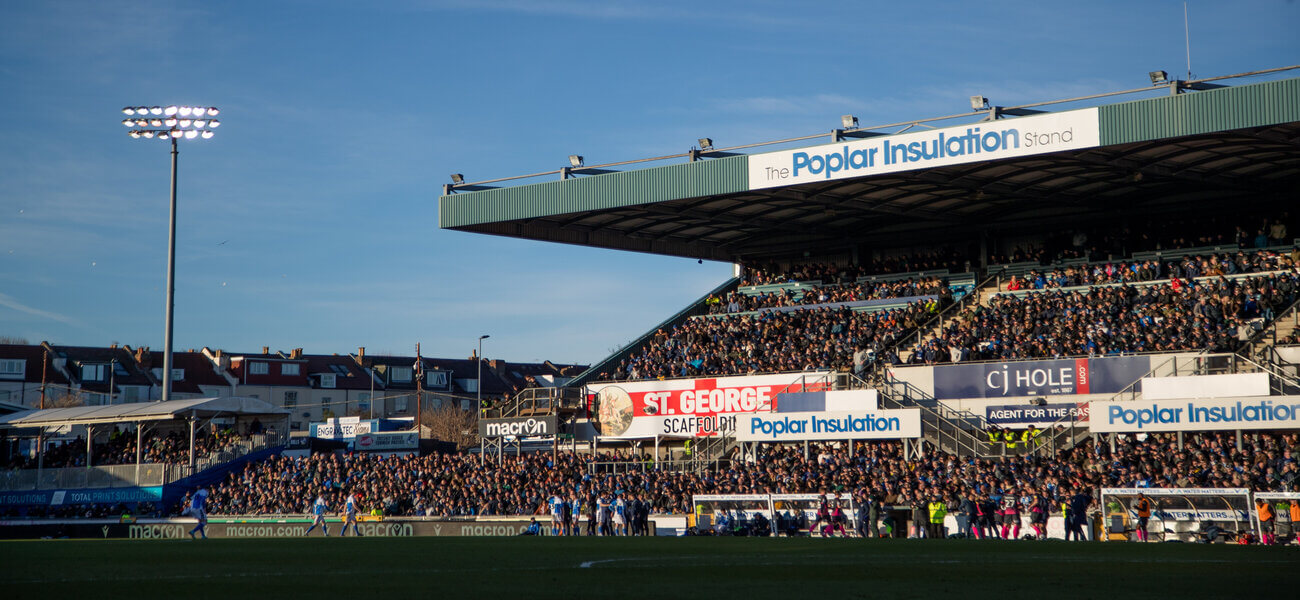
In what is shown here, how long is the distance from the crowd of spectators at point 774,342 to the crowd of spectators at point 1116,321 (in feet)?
6.94

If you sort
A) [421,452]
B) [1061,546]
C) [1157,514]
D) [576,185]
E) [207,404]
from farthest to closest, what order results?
[421,452] → [207,404] → [576,185] → [1157,514] → [1061,546]

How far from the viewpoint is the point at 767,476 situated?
36156mm

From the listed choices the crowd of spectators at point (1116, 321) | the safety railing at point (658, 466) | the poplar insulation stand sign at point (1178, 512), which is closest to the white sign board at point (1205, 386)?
the crowd of spectators at point (1116, 321)

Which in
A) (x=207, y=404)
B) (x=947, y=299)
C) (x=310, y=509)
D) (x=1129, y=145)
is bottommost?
Answer: (x=310, y=509)

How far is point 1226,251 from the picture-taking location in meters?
41.2

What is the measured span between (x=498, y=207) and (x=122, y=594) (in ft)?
109

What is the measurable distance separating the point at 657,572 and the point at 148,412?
3822cm

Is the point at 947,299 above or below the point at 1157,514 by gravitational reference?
above

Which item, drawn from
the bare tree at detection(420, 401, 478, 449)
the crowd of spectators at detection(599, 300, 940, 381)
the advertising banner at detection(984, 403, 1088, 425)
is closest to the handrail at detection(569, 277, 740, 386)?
the crowd of spectators at detection(599, 300, 940, 381)

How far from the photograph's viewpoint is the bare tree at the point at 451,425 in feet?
316

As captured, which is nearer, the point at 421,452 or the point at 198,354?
the point at 421,452

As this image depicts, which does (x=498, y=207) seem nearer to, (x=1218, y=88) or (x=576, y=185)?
(x=576, y=185)

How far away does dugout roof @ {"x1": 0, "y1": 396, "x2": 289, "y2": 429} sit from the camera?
48.2 m

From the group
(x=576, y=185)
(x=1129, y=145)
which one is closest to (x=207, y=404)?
(x=576, y=185)
